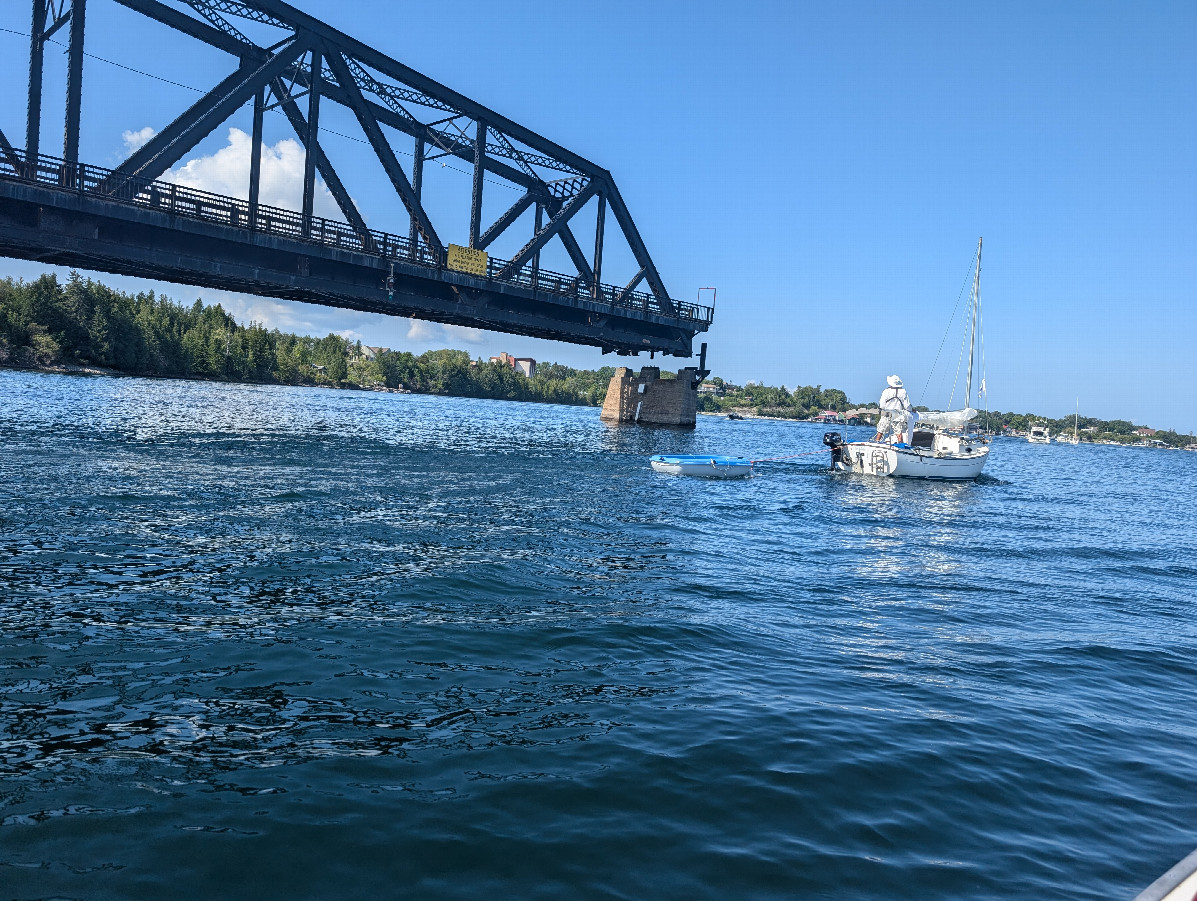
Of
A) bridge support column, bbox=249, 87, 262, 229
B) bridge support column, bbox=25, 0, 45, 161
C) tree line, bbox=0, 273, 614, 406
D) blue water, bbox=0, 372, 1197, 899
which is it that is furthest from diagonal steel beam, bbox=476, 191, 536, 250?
tree line, bbox=0, 273, 614, 406

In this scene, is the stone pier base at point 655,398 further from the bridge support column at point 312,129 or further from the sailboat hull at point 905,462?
the bridge support column at point 312,129

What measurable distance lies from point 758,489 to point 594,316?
30909mm

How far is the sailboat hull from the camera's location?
139ft

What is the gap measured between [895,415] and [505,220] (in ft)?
107

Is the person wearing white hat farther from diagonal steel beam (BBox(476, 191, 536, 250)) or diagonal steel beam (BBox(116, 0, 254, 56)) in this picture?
diagonal steel beam (BBox(116, 0, 254, 56))

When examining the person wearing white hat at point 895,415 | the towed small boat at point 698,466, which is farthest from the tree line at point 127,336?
the person wearing white hat at point 895,415

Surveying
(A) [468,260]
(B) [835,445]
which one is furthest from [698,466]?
(A) [468,260]

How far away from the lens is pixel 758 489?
34500 mm

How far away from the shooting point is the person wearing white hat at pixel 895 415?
144 feet

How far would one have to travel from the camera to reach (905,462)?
42.6m

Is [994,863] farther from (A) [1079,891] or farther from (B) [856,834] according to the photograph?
(B) [856,834]

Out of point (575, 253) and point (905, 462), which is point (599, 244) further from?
point (905, 462)

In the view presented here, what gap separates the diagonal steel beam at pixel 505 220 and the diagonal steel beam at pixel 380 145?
6.38 m

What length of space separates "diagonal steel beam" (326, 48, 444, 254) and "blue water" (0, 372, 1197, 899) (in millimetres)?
30143
